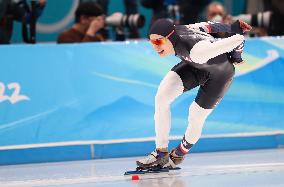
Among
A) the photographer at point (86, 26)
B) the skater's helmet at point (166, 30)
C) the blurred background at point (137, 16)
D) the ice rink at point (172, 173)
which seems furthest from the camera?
the blurred background at point (137, 16)

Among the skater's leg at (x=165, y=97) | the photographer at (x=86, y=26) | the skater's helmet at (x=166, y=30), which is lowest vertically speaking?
the skater's leg at (x=165, y=97)

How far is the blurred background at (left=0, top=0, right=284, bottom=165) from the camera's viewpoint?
825cm

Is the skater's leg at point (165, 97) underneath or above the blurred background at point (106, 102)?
underneath

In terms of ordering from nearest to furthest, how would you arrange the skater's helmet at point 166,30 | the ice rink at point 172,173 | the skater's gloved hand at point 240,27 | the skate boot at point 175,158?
the ice rink at point 172,173, the skater's helmet at point 166,30, the skater's gloved hand at point 240,27, the skate boot at point 175,158

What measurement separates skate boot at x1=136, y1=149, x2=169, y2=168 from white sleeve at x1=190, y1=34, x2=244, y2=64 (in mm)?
1156

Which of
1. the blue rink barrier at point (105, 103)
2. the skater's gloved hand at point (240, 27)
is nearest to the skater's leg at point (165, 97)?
the skater's gloved hand at point (240, 27)

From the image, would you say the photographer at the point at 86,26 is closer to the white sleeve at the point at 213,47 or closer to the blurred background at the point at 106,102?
the blurred background at the point at 106,102

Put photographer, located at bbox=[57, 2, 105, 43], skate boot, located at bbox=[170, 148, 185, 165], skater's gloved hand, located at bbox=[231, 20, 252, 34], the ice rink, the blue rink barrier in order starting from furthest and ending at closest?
photographer, located at bbox=[57, 2, 105, 43]
the blue rink barrier
skate boot, located at bbox=[170, 148, 185, 165]
skater's gloved hand, located at bbox=[231, 20, 252, 34]
the ice rink

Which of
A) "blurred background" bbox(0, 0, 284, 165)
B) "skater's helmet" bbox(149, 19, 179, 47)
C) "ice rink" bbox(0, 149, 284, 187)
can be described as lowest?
"ice rink" bbox(0, 149, 284, 187)

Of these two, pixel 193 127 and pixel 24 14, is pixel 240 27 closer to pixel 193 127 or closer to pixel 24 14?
pixel 193 127

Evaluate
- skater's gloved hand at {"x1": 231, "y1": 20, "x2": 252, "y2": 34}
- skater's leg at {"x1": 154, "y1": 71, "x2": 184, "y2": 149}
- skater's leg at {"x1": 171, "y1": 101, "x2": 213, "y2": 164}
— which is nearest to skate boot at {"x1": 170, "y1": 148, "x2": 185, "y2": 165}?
skater's leg at {"x1": 171, "y1": 101, "x2": 213, "y2": 164}

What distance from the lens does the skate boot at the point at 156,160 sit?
7246 mm

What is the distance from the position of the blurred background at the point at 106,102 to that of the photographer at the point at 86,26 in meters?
0.16

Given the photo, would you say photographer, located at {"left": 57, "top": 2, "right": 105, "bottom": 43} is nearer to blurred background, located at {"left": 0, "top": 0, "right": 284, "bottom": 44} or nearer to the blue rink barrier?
blurred background, located at {"left": 0, "top": 0, "right": 284, "bottom": 44}
